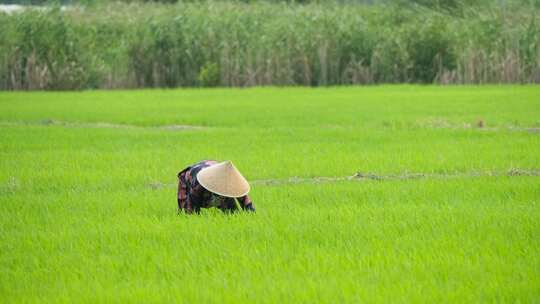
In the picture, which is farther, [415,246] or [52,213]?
[52,213]

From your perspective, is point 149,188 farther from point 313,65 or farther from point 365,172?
point 313,65

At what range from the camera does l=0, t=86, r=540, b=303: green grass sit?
5777mm

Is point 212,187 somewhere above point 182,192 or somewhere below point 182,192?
above

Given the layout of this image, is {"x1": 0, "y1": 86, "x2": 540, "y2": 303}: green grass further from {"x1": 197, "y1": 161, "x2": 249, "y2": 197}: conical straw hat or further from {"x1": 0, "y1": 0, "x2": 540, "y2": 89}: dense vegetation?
{"x1": 0, "y1": 0, "x2": 540, "y2": 89}: dense vegetation

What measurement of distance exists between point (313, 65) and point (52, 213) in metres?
17.8

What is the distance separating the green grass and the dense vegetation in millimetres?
8428

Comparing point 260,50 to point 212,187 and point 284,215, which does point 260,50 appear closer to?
point 284,215

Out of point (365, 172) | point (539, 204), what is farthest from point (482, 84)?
point (539, 204)

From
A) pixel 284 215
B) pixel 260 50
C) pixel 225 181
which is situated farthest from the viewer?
pixel 260 50

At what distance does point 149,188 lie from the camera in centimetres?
958

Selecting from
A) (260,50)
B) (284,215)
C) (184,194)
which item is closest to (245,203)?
(284,215)

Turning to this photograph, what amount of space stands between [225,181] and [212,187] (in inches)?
3.9

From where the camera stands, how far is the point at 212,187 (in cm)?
734

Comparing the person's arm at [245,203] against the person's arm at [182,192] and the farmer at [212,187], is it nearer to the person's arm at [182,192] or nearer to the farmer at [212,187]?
the farmer at [212,187]
